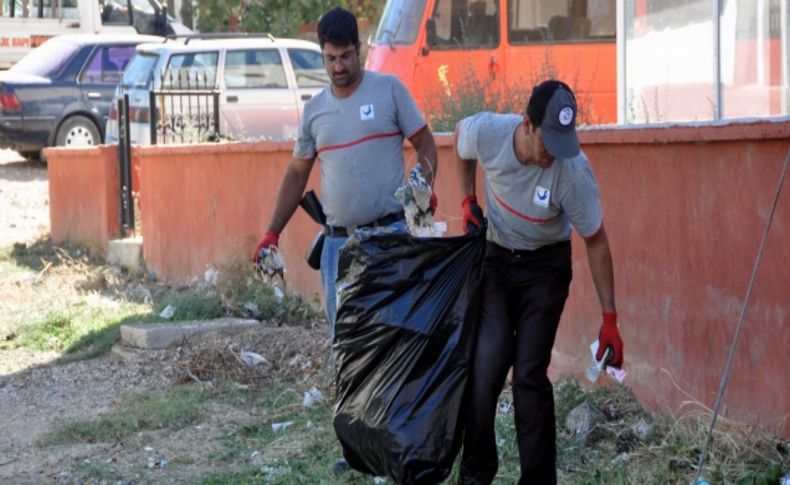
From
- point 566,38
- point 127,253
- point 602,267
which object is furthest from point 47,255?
point 602,267

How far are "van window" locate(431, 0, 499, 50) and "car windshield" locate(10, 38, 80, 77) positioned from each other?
6271 millimetres

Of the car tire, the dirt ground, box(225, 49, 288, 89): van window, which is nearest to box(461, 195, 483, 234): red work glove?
the dirt ground

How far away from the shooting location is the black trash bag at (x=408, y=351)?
4.69 metres

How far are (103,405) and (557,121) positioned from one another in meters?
3.98

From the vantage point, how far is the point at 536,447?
4.74 metres

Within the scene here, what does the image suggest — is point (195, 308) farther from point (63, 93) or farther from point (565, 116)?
point (63, 93)

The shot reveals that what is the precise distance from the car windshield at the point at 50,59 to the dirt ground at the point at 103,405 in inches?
279

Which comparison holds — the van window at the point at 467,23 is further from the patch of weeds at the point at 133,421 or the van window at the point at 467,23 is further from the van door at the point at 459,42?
the patch of weeds at the point at 133,421

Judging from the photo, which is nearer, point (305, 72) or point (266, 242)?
point (266, 242)

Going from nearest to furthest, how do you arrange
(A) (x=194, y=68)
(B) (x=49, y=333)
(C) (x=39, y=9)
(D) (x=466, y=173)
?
(D) (x=466, y=173) → (B) (x=49, y=333) → (A) (x=194, y=68) → (C) (x=39, y=9)

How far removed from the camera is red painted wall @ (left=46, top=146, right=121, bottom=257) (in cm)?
1300

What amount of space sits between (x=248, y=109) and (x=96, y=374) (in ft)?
25.6

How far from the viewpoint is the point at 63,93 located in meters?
17.4

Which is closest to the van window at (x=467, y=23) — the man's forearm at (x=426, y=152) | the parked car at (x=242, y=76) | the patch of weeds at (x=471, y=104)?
the parked car at (x=242, y=76)
